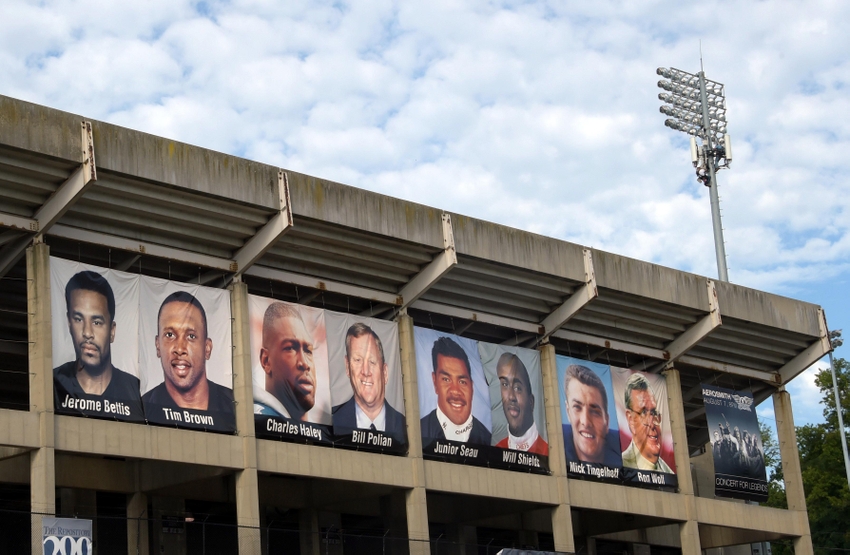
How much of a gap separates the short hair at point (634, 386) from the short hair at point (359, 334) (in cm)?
1054

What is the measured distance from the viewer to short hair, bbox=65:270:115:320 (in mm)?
31303

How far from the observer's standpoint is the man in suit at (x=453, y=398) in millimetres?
38312

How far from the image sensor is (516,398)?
4056 centimetres

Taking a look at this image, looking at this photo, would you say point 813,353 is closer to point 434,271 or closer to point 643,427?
point 643,427

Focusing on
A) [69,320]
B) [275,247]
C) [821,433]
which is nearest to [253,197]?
[275,247]

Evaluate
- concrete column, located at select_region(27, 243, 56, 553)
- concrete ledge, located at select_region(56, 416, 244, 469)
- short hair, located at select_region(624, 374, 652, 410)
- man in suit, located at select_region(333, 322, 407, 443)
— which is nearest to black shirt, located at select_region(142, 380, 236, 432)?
concrete ledge, located at select_region(56, 416, 244, 469)

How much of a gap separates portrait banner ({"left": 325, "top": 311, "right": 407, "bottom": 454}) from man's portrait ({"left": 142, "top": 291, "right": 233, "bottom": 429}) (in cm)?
365

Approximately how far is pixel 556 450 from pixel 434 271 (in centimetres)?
764

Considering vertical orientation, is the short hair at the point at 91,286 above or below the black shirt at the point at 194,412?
above

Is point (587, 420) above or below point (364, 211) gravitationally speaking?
below

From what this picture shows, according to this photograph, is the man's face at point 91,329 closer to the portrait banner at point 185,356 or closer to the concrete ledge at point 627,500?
the portrait banner at point 185,356

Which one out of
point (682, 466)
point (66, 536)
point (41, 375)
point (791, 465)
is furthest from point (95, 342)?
point (791, 465)

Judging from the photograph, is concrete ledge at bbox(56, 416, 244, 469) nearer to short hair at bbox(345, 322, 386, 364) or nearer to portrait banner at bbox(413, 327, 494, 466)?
short hair at bbox(345, 322, 386, 364)

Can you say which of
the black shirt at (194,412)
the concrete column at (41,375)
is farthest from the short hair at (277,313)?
the concrete column at (41,375)
